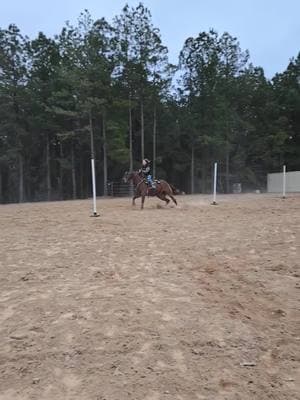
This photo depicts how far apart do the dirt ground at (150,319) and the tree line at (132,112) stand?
31.3 metres

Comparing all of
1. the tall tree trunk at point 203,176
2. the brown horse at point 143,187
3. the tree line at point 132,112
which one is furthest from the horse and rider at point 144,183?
the tall tree trunk at point 203,176

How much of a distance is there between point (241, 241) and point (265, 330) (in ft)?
15.0

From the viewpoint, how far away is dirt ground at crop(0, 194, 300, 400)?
3.67m

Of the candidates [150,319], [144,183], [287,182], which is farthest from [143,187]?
[287,182]

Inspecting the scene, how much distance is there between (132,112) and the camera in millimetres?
44625

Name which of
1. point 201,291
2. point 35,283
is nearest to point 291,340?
point 201,291

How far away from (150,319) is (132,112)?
135ft

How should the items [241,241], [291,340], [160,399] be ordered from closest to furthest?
[160,399] < [291,340] < [241,241]

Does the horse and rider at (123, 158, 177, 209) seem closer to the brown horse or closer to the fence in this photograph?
the brown horse

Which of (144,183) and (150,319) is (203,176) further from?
(150,319)

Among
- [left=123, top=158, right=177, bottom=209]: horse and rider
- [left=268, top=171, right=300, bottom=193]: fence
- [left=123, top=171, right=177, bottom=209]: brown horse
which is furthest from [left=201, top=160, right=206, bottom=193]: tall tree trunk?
[left=123, top=158, right=177, bottom=209]: horse and rider

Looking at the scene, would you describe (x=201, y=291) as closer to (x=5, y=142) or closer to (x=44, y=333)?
(x=44, y=333)

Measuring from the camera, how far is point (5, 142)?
143ft

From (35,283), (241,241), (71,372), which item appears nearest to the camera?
(71,372)
